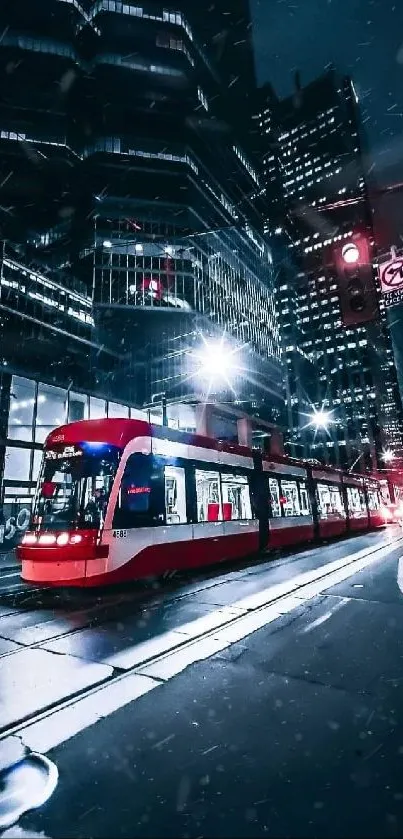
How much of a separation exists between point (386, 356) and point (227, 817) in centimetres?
16084

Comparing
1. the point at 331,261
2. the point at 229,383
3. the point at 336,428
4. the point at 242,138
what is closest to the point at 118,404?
the point at 229,383

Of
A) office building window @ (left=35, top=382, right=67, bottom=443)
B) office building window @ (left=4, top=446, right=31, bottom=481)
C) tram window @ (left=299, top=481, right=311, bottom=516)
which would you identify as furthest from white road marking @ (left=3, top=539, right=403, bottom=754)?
office building window @ (left=35, top=382, right=67, bottom=443)

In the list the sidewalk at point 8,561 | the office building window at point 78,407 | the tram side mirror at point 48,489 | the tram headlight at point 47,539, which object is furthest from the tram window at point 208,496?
the office building window at point 78,407

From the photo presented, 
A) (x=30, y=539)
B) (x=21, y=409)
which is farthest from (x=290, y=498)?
(x=21, y=409)

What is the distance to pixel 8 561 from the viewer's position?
16422mm

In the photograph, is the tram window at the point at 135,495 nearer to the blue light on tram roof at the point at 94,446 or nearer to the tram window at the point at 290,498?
the blue light on tram roof at the point at 94,446

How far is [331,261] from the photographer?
249 inches

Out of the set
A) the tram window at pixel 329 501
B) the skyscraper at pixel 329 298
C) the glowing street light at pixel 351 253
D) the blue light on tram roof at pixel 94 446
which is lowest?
the tram window at pixel 329 501

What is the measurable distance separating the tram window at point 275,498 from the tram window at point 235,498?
154 centimetres

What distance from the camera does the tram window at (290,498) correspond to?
1477cm

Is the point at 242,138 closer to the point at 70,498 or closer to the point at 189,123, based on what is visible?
the point at 189,123

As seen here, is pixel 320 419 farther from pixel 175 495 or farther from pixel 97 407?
pixel 175 495

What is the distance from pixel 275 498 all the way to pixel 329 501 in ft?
19.9

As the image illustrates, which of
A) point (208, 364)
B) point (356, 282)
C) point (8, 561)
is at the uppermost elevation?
point (208, 364)
